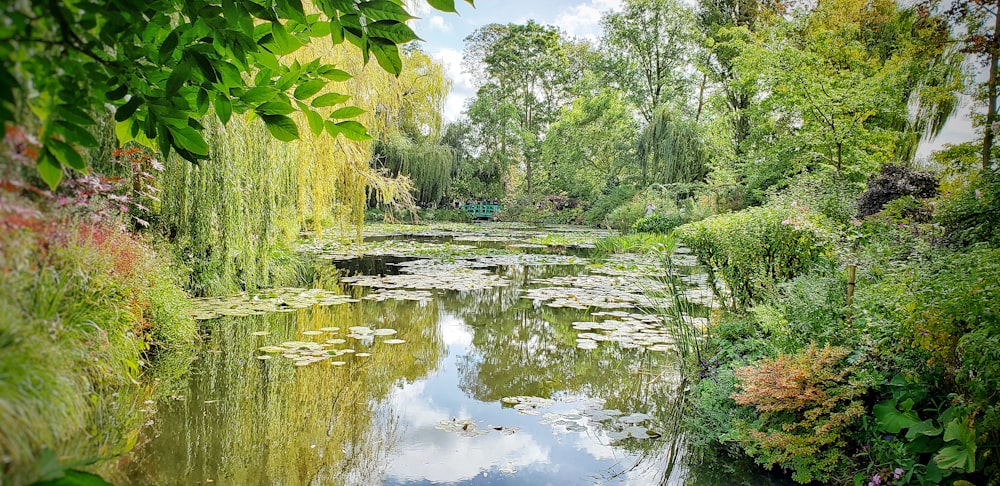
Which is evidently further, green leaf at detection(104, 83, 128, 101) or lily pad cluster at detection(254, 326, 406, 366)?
lily pad cluster at detection(254, 326, 406, 366)

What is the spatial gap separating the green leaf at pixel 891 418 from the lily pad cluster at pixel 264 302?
536 centimetres

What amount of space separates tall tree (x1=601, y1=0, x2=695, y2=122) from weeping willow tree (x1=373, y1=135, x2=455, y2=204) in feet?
28.1

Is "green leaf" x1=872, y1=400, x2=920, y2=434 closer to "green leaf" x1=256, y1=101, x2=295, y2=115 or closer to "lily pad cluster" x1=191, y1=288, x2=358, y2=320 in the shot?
"green leaf" x1=256, y1=101, x2=295, y2=115

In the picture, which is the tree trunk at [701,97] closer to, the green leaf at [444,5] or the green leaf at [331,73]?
the green leaf at [331,73]

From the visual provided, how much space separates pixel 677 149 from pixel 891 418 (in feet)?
52.8

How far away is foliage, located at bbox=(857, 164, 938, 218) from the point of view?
5551 mm

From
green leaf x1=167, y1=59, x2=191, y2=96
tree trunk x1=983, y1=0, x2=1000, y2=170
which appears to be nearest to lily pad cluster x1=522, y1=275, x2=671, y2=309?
tree trunk x1=983, y1=0, x2=1000, y2=170

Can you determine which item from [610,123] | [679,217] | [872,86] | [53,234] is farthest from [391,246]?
[610,123]

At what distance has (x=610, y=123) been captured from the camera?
23.6 meters

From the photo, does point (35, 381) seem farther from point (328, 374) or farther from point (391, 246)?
point (391, 246)

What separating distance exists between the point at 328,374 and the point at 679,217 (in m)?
12.7

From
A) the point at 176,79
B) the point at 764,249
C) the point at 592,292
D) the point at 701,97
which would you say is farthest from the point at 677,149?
the point at 176,79

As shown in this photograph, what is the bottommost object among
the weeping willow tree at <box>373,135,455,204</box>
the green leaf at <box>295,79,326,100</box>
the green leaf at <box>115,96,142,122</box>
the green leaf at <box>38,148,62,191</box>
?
the green leaf at <box>38,148,62,191</box>

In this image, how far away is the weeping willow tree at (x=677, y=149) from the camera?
1733 centimetres
